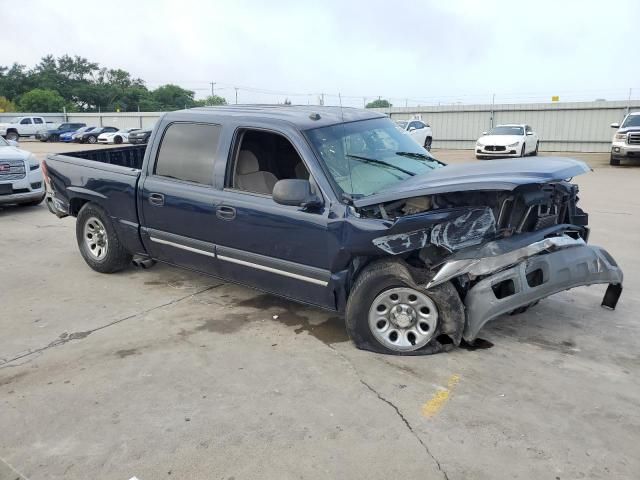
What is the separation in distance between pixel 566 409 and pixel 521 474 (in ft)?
2.54

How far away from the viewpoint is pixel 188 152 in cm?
495

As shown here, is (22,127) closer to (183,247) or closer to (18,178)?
(18,178)

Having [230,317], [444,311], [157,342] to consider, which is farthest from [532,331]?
[157,342]

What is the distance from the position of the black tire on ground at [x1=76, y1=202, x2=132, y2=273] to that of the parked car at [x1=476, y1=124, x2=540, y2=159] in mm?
17655

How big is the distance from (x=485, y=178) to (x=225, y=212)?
84.6 inches

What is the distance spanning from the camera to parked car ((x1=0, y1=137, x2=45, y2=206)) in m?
9.57

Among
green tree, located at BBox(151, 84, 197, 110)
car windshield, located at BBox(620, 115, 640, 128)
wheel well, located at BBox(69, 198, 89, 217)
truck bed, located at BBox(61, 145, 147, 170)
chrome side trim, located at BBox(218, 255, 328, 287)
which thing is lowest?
chrome side trim, located at BBox(218, 255, 328, 287)

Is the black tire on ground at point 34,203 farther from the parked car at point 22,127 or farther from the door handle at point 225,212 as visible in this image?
the parked car at point 22,127

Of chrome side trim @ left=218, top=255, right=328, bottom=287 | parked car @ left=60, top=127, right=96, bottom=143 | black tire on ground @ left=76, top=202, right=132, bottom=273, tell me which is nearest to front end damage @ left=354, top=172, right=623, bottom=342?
chrome side trim @ left=218, top=255, right=328, bottom=287

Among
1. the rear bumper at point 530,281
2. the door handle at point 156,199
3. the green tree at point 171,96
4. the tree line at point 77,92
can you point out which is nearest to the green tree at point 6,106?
the tree line at point 77,92

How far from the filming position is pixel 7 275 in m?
6.15

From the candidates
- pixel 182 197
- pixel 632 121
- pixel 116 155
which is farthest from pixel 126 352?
pixel 632 121

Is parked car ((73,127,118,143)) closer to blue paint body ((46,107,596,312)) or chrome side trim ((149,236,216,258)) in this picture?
blue paint body ((46,107,596,312))

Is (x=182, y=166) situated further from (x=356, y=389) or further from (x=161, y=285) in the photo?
(x=356, y=389)
